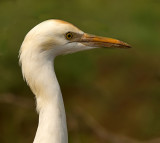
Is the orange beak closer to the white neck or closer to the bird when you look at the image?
the bird

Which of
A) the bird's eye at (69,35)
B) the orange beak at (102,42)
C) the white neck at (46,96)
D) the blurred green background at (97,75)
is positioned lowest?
the blurred green background at (97,75)

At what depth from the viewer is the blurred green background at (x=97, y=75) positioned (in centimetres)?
539

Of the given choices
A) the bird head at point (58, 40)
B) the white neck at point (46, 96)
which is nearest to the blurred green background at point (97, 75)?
the bird head at point (58, 40)

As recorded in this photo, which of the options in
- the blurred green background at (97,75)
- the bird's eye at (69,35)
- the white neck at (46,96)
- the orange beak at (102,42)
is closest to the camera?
the white neck at (46,96)

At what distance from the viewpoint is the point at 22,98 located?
5.43 metres

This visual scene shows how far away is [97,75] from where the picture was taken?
6230 millimetres

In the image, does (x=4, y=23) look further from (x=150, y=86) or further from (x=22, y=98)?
(x=150, y=86)

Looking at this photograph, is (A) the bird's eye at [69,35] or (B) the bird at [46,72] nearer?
(B) the bird at [46,72]

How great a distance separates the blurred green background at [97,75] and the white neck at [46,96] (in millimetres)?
2217

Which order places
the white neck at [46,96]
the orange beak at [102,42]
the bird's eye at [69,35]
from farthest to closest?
1. the orange beak at [102,42]
2. the bird's eye at [69,35]
3. the white neck at [46,96]

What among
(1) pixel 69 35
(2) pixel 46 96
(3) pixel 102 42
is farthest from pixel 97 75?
(2) pixel 46 96

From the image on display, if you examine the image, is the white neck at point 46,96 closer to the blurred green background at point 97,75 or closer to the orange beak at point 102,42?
the orange beak at point 102,42

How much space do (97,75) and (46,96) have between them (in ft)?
12.8

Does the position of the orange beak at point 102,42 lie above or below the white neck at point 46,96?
above
